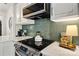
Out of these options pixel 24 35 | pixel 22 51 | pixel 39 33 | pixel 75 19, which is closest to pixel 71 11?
pixel 75 19

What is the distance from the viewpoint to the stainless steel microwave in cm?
154

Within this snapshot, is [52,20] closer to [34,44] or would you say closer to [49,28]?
[49,28]

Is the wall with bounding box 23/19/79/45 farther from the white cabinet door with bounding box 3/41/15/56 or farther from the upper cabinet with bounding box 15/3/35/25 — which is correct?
the white cabinet door with bounding box 3/41/15/56

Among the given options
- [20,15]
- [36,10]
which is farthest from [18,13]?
[36,10]

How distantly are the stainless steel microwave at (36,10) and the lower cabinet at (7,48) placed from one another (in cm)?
36

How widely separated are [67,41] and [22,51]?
52 centimetres

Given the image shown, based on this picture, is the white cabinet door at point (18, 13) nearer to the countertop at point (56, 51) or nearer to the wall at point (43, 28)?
the wall at point (43, 28)

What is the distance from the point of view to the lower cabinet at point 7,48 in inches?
60.6

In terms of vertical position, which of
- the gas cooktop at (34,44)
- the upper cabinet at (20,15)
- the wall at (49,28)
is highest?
the upper cabinet at (20,15)

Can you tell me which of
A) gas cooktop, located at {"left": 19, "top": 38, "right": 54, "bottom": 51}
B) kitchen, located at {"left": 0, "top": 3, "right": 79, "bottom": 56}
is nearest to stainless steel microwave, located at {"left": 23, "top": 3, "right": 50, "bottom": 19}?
kitchen, located at {"left": 0, "top": 3, "right": 79, "bottom": 56}

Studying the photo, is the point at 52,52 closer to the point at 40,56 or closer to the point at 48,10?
the point at 40,56

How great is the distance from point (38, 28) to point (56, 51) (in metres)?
0.32

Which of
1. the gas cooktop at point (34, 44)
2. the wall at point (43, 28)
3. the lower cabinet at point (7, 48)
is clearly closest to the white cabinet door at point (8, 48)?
the lower cabinet at point (7, 48)

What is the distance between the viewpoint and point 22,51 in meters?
1.58
